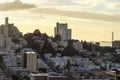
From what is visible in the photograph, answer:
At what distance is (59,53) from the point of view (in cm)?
6372

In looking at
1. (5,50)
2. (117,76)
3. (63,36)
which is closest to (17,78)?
(5,50)

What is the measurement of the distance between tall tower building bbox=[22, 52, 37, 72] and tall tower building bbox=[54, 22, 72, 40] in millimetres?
14114

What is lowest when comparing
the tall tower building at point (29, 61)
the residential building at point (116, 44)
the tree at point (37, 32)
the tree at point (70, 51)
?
the tall tower building at point (29, 61)

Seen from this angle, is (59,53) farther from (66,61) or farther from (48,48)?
(66,61)

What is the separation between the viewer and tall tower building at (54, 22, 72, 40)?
70613 millimetres

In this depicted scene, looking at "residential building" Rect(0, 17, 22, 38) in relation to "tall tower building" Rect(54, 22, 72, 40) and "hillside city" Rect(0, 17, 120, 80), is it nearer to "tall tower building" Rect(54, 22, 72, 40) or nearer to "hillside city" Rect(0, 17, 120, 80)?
"hillside city" Rect(0, 17, 120, 80)

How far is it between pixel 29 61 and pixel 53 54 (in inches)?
325

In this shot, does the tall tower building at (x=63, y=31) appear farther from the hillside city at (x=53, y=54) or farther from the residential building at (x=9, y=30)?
the residential building at (x=9, y=30)

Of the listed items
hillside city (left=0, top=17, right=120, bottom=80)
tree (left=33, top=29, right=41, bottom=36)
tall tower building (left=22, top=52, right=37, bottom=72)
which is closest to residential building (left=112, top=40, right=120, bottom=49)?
hillside city (left=0, top=17, right=120, bottom=80)

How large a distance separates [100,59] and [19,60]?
10780 mm

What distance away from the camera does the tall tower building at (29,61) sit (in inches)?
2131

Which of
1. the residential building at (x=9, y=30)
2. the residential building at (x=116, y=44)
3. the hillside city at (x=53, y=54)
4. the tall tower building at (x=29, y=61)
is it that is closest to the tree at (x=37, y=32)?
the hillside city at (x=53, y=54)

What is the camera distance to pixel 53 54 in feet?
206

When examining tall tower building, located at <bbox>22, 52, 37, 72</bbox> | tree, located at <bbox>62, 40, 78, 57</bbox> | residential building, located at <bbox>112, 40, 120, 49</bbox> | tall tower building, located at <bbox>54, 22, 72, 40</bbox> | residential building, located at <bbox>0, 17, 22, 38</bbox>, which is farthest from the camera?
residential building, located at <bbox>112, 40, 120, 49</bbox>
